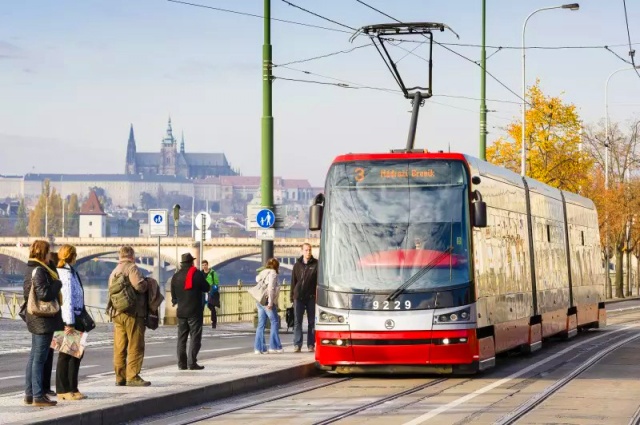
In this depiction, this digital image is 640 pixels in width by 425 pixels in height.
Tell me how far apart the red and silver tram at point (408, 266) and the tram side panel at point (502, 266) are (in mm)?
34

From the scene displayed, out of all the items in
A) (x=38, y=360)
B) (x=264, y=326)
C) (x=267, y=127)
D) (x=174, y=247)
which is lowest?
(x=38, y=360)

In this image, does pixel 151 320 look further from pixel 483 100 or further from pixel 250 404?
pixel 483 100

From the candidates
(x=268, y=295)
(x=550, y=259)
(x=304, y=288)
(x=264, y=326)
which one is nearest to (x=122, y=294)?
(x=268, y=295)

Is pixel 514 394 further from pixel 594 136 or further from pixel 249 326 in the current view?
pixel 594 136

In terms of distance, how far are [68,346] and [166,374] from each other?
375cm

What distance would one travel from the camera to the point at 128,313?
15.5m

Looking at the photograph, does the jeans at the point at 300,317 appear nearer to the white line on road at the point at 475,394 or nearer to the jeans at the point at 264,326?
the jeans at the point at 264,326

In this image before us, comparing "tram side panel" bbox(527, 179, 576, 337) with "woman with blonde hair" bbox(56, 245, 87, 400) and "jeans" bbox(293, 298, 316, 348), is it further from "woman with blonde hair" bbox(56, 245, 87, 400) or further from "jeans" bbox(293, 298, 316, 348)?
"woman with blonde hair" bbox(56, 245, 87, 400)

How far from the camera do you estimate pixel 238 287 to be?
39656mm

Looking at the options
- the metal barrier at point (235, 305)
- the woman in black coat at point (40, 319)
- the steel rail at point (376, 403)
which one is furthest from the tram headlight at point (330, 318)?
the metal barrier at point (235, 305)

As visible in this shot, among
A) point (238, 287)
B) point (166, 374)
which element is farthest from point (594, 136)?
point (166, 374)

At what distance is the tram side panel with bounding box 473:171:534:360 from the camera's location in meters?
18.9

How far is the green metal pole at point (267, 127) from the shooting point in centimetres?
2755

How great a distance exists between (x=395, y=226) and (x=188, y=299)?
2.79 metres
